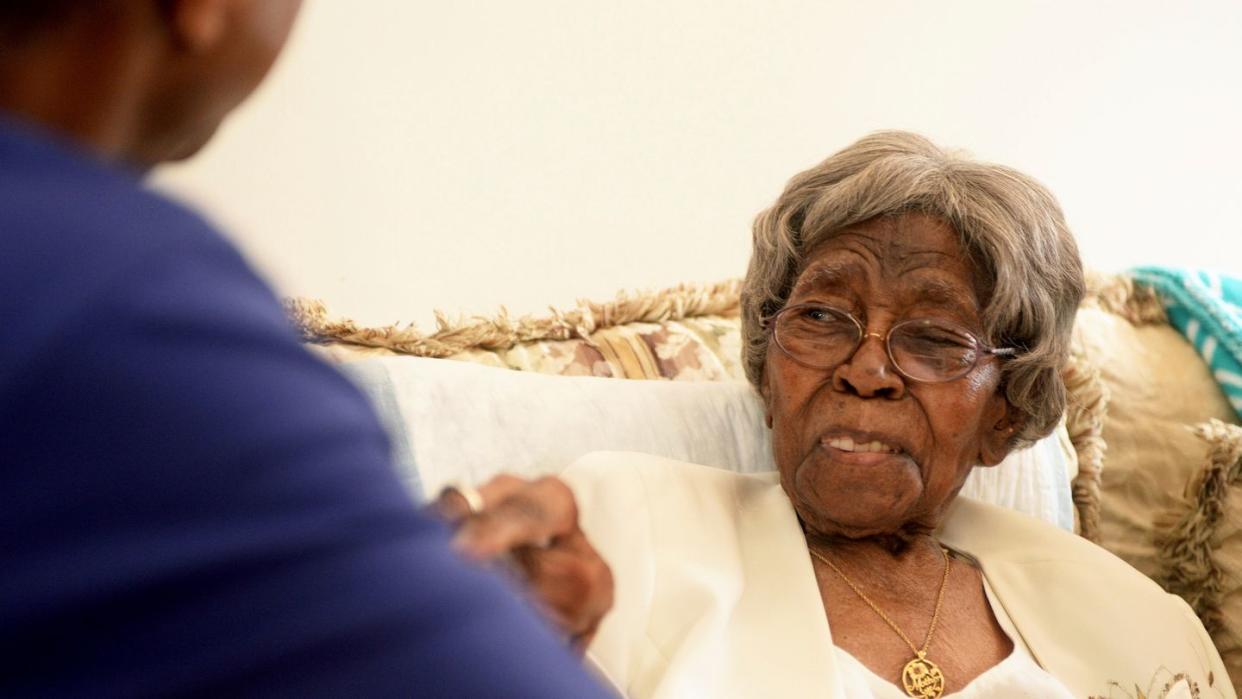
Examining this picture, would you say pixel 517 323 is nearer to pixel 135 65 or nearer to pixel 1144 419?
pixel 1144 419

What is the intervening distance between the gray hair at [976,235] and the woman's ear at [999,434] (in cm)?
1

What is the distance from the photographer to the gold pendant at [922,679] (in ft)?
5.10

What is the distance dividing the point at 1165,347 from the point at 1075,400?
323 millimetres

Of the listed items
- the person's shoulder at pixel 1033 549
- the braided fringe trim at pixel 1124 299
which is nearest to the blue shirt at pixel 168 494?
the person's shoulder at pixel 1033 549

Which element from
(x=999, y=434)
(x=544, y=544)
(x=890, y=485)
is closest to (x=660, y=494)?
(x=890, y=485)

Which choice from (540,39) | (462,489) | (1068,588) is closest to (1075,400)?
(1068,588)

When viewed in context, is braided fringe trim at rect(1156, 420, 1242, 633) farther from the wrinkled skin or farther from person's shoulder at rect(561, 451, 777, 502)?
person's shoulder at rect(561, 451, 777, 502)

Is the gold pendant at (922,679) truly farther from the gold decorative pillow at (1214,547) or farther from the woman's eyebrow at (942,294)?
the gold decorative pillow at (1214,547)

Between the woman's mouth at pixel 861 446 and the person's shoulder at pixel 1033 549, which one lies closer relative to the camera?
the woman's mouth at pixel 861 446

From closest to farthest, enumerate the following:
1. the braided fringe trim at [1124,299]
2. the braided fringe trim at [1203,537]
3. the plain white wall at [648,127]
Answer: the plain white wall at [648,127] → the braided fringe trim at [1203,537] → the braided fringe trim at [1124,299]

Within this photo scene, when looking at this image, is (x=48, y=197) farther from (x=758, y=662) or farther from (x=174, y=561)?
(x=758, y=662)

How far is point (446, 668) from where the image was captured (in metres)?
0.39

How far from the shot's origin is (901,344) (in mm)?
1673

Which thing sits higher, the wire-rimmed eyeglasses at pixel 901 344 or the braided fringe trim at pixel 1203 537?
the wire-rimmed eyeglasses at pixel 901 344
